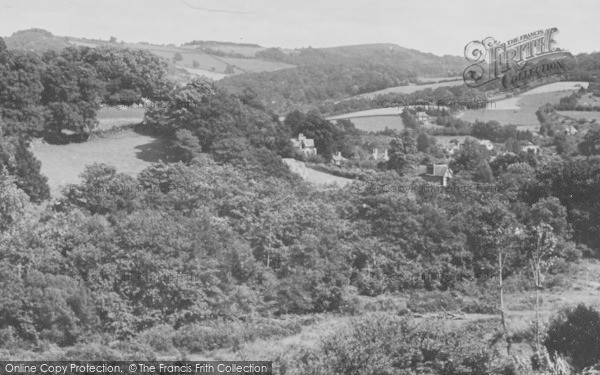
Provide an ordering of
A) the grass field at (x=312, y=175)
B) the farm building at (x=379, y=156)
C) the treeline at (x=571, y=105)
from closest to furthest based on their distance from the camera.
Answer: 1. the grass field at (x=312, y=175)
2. the farm building at (x=379, y=156)
3. the treeline at (x=571, y=105)

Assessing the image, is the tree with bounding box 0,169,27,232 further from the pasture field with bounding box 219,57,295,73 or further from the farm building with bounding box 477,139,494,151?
the pasture field with bounding box 219,57,295,73

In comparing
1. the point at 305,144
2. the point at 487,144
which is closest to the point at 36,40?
the point at 487,144

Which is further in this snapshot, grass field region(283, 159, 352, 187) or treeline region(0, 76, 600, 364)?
grass field region(283, 159, 352, 187)

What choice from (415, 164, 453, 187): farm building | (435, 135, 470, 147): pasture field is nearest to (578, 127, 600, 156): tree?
(435, 135, 470, 147): pasture field

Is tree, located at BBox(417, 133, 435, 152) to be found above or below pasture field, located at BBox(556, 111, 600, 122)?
below

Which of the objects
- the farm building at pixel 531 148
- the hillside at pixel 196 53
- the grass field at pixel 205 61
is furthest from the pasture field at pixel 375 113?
the grass field at pixel 205 61

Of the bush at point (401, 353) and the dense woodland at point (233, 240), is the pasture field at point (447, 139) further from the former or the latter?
the bush at point (401, 353)

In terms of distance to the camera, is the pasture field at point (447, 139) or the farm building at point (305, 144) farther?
the pasture field at point (447, 139)

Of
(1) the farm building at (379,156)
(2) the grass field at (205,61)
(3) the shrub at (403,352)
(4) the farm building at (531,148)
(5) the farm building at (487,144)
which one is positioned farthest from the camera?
(2) the grass field at (205,61)
